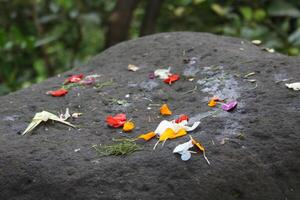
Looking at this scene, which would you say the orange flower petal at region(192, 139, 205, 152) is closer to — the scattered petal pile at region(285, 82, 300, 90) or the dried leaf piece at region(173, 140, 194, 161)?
the dried leaf piece at region(173, 140, 194, 161)

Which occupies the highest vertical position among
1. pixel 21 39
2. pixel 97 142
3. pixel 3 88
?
pixel 97 142

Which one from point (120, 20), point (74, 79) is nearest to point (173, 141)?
point (74, 79)

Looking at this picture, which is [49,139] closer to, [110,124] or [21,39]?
[110,124]

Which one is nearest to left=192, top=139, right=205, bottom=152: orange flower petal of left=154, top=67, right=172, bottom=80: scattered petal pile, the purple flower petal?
the purple flower petal

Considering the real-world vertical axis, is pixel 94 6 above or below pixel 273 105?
below

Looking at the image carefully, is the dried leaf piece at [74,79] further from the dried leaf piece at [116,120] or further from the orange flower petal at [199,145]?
the orange flower petal at [199,145]

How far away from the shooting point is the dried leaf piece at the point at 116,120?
198 cm

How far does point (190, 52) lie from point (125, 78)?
38cm

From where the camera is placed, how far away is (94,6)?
5.39 meters

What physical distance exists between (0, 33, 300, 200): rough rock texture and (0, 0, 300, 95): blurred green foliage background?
6.57 ft

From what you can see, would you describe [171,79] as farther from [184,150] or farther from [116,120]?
[184,150]

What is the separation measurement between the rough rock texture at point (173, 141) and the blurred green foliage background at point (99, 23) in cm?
200

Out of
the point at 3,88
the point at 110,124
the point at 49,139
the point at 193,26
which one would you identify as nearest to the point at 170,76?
the point at 110,124

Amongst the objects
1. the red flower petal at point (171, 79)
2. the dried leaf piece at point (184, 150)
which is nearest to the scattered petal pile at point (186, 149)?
the dried leaf piece at point (184, 150)
